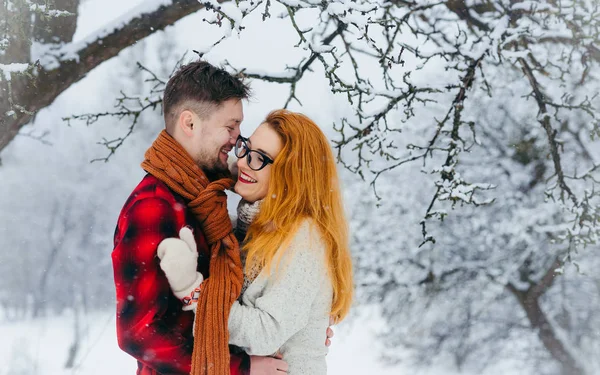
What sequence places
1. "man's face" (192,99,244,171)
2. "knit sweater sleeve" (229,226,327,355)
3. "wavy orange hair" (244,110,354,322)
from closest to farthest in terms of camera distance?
"knit sweater sleeve" (229,226,327,355) < "wavy orange hair" (244,110,354,322) < "man's face" (192,99,244,171)

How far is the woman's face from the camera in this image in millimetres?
2143

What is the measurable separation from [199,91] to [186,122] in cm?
14

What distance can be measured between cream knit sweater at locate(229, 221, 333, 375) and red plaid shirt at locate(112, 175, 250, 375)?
15cm

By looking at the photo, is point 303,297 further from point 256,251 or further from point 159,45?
point 159,45

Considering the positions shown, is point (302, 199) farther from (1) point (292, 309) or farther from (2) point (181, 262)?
(2) point (181, 262)

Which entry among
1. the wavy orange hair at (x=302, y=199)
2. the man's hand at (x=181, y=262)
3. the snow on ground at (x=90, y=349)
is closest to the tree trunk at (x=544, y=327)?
the snow on ground at (x=90, y=349)

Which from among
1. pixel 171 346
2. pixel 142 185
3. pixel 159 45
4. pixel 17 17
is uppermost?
pixel 159 45

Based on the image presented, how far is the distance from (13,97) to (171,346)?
213cm

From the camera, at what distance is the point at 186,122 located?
218 cm

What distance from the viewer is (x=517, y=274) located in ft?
34.9

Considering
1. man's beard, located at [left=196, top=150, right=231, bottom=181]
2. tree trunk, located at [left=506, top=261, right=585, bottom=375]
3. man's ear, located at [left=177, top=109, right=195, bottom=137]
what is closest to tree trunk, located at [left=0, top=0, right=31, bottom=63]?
man's ear, located at [left=177, top=109, right=195, bottom=137]

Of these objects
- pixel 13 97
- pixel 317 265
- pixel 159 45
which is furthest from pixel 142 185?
pixel 159 45

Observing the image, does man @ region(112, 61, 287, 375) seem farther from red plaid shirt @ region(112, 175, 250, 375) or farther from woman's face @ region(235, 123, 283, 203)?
woman's face @ region(235, 123, 283, 203)

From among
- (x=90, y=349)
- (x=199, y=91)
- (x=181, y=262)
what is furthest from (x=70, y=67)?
(x=90, y=349)
